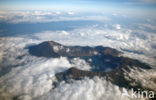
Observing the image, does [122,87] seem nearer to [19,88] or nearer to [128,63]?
[128,63]

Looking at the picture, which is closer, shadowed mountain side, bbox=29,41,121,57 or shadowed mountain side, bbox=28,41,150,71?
shadowed mountain side, bbox=28,41,150,71

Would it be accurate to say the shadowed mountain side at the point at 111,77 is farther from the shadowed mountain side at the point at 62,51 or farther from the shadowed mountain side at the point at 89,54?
the shadowed mountain side at the point at 62,51

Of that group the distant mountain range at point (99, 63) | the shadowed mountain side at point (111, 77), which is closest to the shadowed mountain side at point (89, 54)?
the distant mountain range at point (99, 63)

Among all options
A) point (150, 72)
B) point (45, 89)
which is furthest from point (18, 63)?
point (150, 72)

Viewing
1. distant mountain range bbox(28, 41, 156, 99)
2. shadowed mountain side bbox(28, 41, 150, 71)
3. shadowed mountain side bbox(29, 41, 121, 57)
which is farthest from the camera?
shadowed mountain side bbox(29, 41, 121, 57)

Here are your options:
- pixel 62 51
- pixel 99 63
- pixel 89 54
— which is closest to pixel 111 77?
pixel 99 63

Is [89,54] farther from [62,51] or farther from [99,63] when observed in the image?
[62,51]

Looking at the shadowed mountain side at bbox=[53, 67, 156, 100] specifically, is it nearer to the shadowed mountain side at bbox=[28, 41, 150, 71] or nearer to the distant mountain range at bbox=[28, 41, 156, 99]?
the distant mountain range at bbox=[28, 41, 156, 99]

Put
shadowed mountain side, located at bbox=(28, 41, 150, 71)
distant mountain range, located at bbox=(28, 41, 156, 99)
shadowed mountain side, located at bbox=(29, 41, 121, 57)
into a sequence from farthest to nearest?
shadowed mountain side, located at bbox=(29, 41, 121, 57) → shadowed mountain side, located at bbox=(28, 41, 150, 71) → distant mountain range, located at bbox=(28, 41, 156, 99)

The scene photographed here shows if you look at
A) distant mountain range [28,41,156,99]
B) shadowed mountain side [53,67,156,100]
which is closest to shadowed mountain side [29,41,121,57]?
distant mountain range [28,41,156,99]
